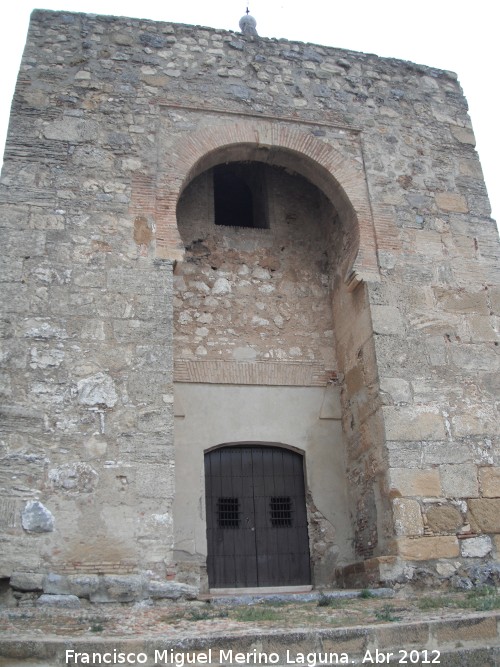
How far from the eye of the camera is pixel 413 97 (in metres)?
8.91

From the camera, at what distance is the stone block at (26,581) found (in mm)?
5523

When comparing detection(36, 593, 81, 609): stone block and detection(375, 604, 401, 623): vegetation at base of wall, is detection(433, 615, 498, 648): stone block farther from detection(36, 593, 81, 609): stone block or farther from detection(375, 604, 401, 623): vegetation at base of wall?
detection(36, 593, 81, 609): stone block

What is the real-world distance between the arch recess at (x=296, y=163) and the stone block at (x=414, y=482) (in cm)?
218

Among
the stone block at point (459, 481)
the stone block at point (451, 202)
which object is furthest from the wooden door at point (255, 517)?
the stone block at point (451, 202)

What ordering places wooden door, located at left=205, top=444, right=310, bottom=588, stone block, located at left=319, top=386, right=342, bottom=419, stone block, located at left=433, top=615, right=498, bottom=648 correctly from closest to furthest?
stone block, located at left=433, top=615, right=498, bottom=648
wooden door, located at left=205, top=444, right=310, bottom=588
stone block, located at left=319, top=386, right=342, bottom=419

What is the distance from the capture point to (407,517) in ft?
21.6

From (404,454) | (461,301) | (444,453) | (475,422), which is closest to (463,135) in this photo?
(461,301)

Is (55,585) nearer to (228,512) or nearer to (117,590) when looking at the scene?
(117,590)

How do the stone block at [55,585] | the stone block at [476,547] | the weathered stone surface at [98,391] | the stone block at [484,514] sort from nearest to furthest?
the stone block at [55,585] < the weathered stone surface at [98,391] < the stone block at [476,547] < the stone block at [484,514]

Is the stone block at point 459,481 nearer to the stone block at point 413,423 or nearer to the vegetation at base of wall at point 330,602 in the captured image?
the stone block at point 413,423

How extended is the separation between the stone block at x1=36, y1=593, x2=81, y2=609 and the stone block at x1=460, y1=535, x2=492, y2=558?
3625mm

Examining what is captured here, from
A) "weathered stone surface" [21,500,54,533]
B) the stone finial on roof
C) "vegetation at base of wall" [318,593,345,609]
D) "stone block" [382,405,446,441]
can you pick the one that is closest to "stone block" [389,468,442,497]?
"stone block" [382,405,446,441]

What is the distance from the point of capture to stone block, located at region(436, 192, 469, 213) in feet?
27.2

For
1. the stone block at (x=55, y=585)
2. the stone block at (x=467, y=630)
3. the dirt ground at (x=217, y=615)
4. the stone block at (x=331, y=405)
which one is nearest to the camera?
the stone block at (x=467, y=630)
